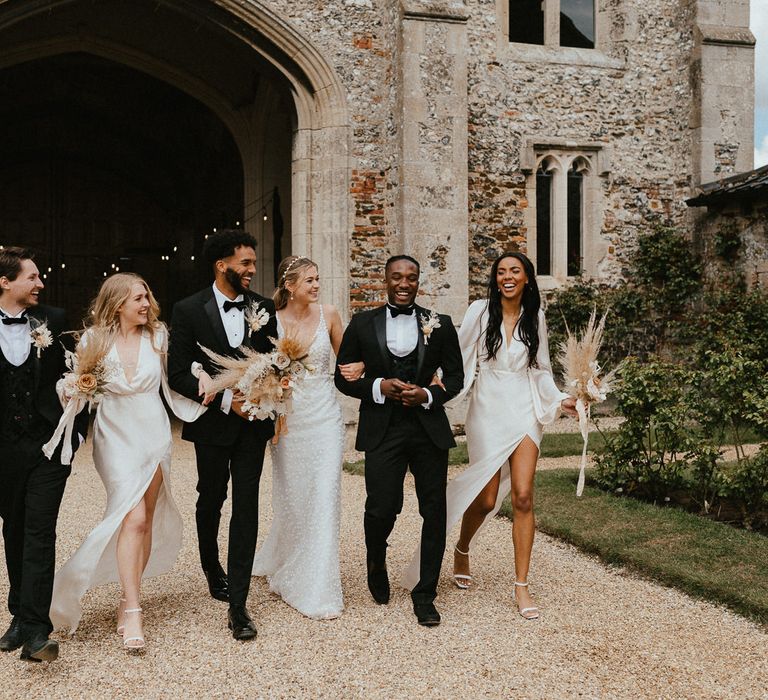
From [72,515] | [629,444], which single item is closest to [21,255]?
[72,515]

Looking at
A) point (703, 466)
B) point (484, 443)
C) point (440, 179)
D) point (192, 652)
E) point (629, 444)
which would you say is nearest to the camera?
point (192, 652)

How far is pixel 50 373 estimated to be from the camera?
3865mm

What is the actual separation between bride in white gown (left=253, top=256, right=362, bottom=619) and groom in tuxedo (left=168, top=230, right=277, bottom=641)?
0.84ft

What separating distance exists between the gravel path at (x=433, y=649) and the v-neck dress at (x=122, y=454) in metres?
0.27

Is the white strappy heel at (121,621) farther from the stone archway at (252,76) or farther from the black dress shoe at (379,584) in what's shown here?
the stone archway at (252,76)

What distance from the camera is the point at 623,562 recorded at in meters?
5.12

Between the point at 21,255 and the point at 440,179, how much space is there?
701 cm

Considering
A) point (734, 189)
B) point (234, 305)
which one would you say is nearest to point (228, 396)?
point (234, 305)

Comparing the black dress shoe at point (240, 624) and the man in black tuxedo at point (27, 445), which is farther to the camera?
the black dress shoe at point (240, 624)

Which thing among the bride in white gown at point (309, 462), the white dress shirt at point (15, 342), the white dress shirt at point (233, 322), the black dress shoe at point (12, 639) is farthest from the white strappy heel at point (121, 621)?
the white dress shirt at point (233, 322)

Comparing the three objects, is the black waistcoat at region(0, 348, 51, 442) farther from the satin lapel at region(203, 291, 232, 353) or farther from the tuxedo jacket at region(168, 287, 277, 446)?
the satin lapel at region(203, 291, 232, 353)

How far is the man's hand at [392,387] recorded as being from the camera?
4184 mm

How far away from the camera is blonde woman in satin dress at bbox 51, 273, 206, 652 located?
3.86 metres

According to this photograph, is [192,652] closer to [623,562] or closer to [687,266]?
[623,562]
